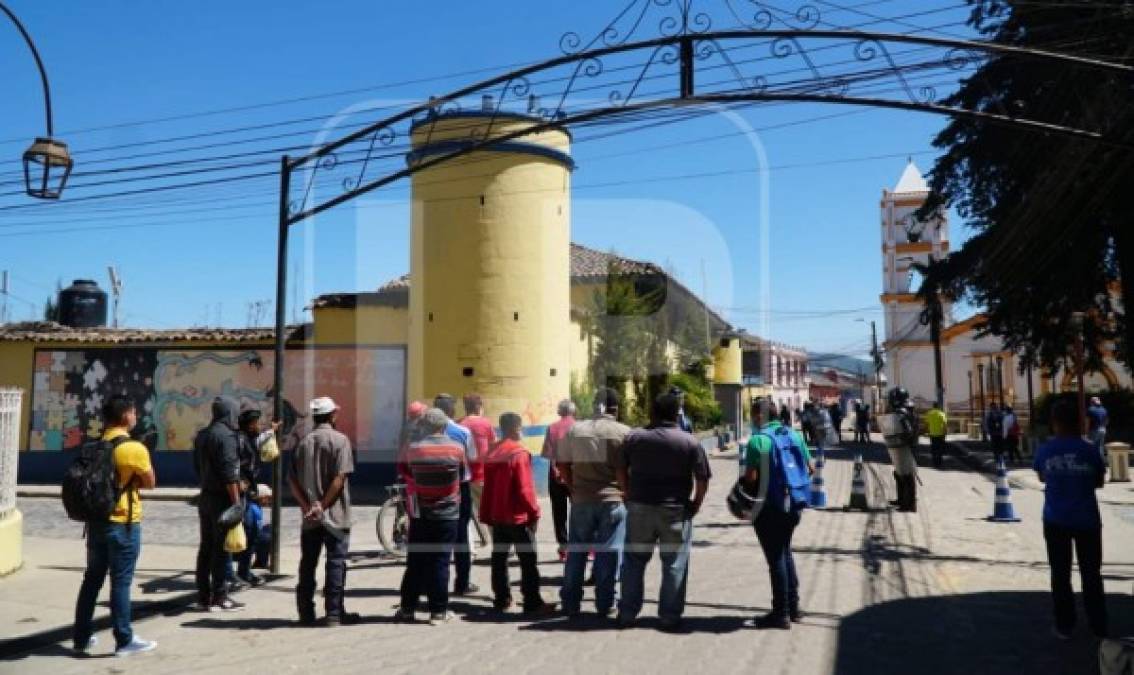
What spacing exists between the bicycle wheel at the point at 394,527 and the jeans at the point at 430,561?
2713 mm

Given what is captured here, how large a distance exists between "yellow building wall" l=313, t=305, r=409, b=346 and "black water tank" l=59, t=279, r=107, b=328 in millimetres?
8792

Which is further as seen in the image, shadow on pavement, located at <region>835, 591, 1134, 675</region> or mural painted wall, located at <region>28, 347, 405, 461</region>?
mural painted wall, located at <region>28, 347, 405, 461</region>

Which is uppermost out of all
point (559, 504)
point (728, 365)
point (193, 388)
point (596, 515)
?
point (728, 365)

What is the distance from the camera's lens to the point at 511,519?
22.8 feet

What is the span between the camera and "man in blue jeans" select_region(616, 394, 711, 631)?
638 cm

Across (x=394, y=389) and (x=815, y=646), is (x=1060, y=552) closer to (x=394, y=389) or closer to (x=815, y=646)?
(x=815, y=646)

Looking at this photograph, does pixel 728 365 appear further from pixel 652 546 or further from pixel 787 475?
pixel 652 546

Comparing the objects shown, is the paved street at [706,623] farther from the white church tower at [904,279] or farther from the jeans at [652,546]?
the white church tower at [904,279]

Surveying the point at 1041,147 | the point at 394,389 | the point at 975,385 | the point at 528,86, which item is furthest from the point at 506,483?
the point at 975,385

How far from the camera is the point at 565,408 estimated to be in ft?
29.1

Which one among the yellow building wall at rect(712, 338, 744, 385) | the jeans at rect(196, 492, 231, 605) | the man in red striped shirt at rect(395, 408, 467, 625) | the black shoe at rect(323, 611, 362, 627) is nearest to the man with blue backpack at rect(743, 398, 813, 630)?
the man in red striped shirt at rect(395, 408, 467, 625)

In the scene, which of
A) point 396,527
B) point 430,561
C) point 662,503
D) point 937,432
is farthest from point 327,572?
point 937,432

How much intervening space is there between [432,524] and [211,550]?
2.08 metres

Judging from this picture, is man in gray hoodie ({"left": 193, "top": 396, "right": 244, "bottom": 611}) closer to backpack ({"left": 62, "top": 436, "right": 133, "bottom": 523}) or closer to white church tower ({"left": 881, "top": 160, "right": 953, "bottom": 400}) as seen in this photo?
backpack ({"left": 62, "top": 436, "right": 133, "bottom": 523})
